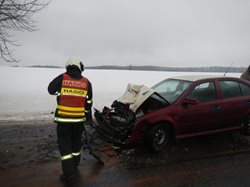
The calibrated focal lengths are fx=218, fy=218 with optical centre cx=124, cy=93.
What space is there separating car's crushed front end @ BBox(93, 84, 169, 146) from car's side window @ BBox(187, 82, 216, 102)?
2.67 feet

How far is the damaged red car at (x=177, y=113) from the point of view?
15.3 ft

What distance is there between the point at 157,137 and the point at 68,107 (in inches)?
82.0

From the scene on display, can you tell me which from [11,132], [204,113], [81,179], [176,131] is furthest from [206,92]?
[11,132]

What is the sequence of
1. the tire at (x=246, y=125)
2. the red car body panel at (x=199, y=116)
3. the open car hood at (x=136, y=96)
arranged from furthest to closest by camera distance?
the tire at (x=246, y=125), the open car hood at (x=136, y=96), the red car body panel at (x=199, y=116)

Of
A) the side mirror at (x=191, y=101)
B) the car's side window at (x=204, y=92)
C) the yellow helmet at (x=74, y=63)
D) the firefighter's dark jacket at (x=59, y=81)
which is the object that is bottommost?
the side mirror at (x=191, y=101)

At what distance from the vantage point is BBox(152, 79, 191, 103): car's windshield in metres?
5.31

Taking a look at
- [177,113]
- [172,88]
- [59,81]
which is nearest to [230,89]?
[172,88]

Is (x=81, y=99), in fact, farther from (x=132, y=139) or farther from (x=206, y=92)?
(x=206, y=92)

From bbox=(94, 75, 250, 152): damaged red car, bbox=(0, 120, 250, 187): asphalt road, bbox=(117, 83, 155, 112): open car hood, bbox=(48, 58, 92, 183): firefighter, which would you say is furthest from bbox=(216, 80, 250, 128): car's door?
bbox=(48, 58, 92, 183): firefighter

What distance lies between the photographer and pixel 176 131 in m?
4.91

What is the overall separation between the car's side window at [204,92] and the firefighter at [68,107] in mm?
2643

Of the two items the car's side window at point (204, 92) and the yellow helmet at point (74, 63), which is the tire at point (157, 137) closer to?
the car's side window at point (204, 92)

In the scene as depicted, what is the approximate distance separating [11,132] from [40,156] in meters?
2.46

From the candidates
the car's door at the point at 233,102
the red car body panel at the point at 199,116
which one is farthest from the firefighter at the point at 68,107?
the car's door at the point at 233,102
